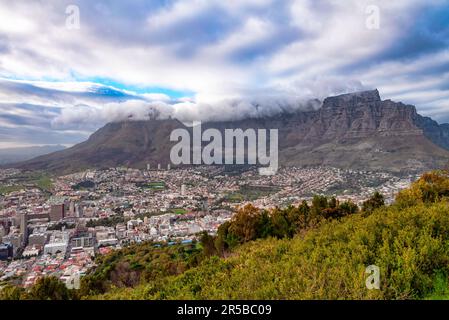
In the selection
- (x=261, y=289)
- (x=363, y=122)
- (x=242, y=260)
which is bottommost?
(x=242, y=260)

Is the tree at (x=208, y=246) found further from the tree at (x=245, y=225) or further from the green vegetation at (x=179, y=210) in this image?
the green vegetation at (x=179, y=210)

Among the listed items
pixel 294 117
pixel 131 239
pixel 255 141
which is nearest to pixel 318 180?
pixel 255 141

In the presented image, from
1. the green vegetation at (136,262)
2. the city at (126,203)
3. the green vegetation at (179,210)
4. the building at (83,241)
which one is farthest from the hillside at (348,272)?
the green vegetation at (179,210)

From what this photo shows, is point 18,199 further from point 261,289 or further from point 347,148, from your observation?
point 347,148

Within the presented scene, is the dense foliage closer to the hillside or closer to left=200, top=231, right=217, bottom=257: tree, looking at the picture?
the hillside

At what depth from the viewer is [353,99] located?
463ft

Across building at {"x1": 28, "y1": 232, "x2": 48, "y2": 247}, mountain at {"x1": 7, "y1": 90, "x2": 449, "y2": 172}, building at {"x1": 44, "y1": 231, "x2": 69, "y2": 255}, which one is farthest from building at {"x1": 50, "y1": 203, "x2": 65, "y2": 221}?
mountain at {"x1": 7, "y1": 90, "x2": 449, "y2": 172}

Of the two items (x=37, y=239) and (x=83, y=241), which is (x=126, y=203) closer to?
(x=37, y=239)

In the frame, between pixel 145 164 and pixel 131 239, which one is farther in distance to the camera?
pixel 145 164

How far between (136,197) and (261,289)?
62626 mm

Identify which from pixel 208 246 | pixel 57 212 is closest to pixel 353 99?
pixel 57 212

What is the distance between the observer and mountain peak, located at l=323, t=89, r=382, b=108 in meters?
137
